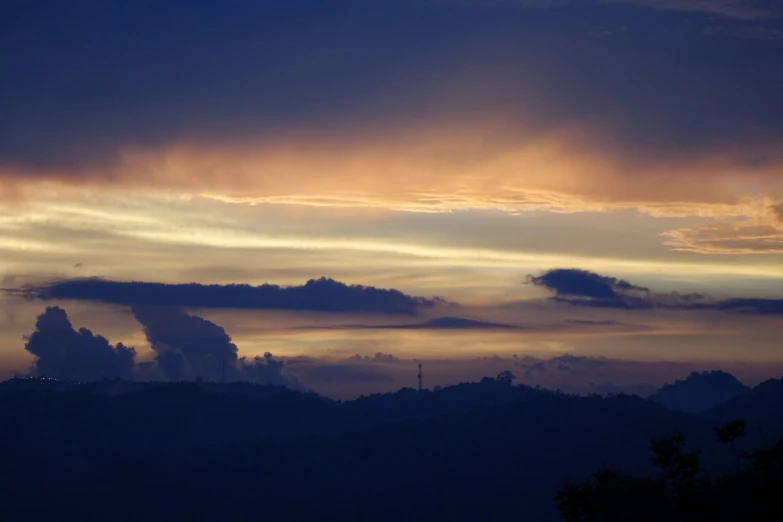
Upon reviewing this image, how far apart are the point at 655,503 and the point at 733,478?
1106 centimetres

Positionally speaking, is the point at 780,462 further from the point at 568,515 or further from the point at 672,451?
the point at 568,515

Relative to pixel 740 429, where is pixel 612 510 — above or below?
below

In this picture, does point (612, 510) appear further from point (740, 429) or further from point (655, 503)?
point (740, 429)

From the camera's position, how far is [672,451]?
324 ft

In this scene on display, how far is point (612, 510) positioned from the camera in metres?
92.2

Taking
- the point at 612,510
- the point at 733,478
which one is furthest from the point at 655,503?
the point at 733,478

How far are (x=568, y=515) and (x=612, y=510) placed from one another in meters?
5.96

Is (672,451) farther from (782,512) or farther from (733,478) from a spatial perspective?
(782,512)

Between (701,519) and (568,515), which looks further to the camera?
(568,515)

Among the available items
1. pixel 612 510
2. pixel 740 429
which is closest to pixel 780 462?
pixel 740 429

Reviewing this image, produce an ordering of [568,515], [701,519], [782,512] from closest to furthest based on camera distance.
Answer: [782,512], [701,519], [568,515]

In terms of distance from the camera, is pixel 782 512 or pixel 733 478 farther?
pixel 733 478

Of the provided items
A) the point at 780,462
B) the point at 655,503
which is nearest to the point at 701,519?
the point at 655,503

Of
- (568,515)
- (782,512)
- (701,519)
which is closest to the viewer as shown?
(782,512)
